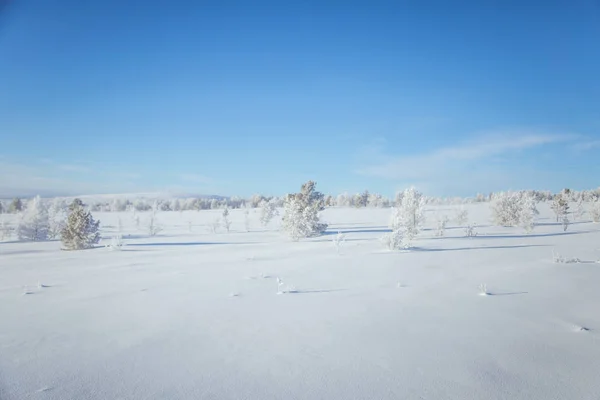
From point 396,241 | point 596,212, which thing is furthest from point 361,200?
point 396,241

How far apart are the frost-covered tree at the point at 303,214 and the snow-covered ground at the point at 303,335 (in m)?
15.8

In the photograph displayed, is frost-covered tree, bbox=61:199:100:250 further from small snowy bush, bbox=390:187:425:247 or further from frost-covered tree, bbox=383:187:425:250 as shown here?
small snowy bush, bbox=390:187:425:247

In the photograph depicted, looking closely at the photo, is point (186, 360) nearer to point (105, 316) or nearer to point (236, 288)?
point (105, 316)

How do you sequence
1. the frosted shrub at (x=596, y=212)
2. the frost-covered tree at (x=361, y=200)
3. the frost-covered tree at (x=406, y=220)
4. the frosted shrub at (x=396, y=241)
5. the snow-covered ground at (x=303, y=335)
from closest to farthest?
the snow-covered ground at (x=303, y=335)
the frosted shrub at (x=396, y=241)
the frost-covered tree at (x=406, y=220)
the frosted shrub at (x=596, y=212)
the frost-covered tree at (x=361, y=200)

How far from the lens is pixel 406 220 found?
2125 centimetres

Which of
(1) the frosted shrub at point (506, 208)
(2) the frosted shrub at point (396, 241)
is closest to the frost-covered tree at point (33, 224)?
(2) the frosted shrub at point (396, 241)

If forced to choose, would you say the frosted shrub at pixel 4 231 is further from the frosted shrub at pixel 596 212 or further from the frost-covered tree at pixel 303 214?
the frosted shrub at pixel 596 212

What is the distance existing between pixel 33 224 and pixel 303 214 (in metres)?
22.6

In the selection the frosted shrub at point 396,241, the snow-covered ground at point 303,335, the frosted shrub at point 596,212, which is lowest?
the snow-covered ground at point 303,335

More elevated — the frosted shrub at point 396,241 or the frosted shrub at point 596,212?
the frosted shrub at point 596,212

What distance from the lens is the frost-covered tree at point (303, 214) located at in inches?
1077

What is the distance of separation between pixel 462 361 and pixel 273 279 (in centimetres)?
669

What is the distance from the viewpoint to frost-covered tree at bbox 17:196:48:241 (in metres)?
26.8

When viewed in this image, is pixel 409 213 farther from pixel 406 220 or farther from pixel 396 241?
pixel 396 241
